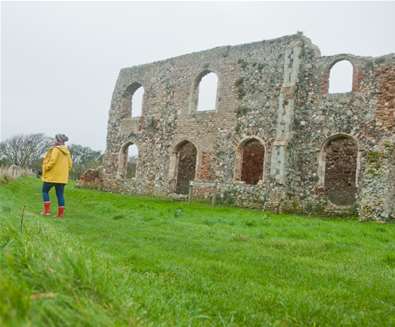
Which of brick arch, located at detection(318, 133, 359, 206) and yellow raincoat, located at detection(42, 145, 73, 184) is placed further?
brick arch, located at detection(318, 133, 359, 206)

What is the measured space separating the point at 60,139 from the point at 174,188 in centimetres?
1068

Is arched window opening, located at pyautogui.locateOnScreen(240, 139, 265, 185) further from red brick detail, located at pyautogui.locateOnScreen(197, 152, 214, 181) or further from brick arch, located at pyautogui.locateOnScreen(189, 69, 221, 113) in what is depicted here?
brick arch, located at pyautogui.locateOnScreen(189, 69, 221, 113)

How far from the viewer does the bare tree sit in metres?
62.7

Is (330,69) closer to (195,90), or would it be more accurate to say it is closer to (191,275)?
(195,90)

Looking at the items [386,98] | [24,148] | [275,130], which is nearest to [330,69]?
[386,98]

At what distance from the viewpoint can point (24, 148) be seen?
65812mm

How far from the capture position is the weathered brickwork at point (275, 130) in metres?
→ 15.0

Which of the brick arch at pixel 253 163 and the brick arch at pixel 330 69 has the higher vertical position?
the brick arch at pixel 330 69

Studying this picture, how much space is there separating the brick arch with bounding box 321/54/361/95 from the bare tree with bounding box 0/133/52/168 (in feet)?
170

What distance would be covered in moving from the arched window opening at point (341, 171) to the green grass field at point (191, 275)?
31.0 ft

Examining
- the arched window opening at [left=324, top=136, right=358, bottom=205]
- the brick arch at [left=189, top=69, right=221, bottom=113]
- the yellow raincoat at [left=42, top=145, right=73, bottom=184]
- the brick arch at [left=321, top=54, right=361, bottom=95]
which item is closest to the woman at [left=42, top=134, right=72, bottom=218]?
the yellow raincoat at [left=42, top=145, right=73, bottom=184]

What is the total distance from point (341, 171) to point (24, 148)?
5585 cm

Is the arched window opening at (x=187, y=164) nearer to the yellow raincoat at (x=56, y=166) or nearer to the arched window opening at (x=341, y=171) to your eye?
the arched window opening at (x=341, y=171)

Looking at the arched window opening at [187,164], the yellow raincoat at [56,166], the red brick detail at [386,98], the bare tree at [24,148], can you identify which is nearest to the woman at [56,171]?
the yellow raincoat at [56,166]
